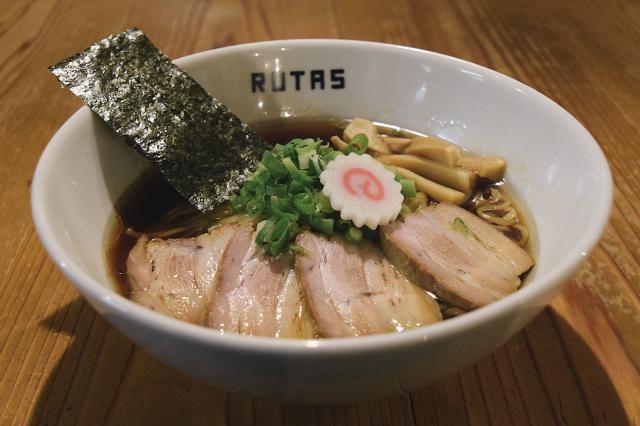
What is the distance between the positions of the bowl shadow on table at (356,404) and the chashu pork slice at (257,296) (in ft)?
0.48

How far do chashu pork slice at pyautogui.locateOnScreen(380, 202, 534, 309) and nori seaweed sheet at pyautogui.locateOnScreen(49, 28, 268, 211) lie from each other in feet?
1.89

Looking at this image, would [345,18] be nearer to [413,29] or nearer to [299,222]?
[413,29]

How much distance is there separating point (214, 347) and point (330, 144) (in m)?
1.19

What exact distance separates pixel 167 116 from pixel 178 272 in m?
0.54

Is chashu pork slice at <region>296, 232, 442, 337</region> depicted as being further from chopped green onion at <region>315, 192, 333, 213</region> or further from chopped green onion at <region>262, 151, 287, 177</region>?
chopped green onion at <region>262, 151, 287, 177</region>

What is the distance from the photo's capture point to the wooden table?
1.17 meters

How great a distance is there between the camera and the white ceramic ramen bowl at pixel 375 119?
83 centimetres

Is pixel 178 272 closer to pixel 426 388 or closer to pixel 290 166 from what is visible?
pixel 290 166

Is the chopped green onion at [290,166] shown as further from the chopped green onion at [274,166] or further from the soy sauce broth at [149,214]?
the soy sauce broth at [149,214]

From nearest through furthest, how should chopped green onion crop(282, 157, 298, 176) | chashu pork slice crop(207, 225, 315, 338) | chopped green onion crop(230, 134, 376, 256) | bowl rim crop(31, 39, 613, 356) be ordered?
bowl rim crop(31, 39, 613, 356) → chashu pork slice crop(207, 225, 315, 338) → chopped green onion crop(230, 134, 376, 256) → chopped green onion crop(282, 157, 298, 176)

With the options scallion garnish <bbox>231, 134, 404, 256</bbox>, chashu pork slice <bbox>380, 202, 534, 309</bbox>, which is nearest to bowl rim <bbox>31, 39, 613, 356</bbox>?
chashu pork slice <bbox>380, 202, 534, 309</bbox>

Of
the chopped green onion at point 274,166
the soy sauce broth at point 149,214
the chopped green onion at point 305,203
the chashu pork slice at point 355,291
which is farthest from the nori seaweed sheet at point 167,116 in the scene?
the chashu pork slice at point 355,291

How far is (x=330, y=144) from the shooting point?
75.1 inches

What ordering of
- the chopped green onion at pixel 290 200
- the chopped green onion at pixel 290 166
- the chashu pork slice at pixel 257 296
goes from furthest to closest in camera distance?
the chopped green onion at pixel 290 166 → the chopped green onion at pixel 290 200 → the chashu pork slice at pixel 257 296
